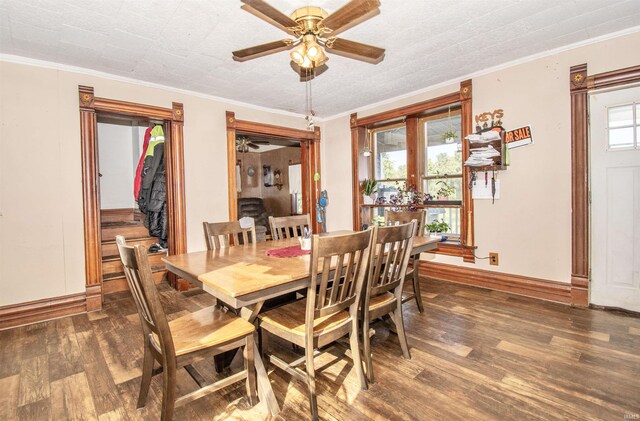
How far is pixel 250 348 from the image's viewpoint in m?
1.70

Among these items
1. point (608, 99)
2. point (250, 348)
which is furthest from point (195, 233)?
point (608, 99)

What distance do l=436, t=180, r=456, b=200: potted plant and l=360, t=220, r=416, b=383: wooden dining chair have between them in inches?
90.9

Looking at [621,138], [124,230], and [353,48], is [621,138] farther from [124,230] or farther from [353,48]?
[124,230]

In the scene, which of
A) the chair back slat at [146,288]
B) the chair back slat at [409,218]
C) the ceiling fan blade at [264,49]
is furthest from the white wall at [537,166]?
the chair back slat at [146,288]

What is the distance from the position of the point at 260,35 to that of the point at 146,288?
87.1 inches

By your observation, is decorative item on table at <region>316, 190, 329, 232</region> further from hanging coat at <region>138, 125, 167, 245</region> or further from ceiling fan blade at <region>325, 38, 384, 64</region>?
ceiling fan blade at <region>325, 38, 384, 64</region>

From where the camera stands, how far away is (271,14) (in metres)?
1.82

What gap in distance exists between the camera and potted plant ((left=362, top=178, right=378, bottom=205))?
484 cm

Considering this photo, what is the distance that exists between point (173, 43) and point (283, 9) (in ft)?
3.65

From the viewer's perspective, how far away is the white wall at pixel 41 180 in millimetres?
2885

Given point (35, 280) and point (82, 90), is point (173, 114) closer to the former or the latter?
point (82, 90)

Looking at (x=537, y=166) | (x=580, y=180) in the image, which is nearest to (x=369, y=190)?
(x=537, y=166)

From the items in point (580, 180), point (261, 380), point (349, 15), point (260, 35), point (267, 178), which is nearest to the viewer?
point (261, 380)

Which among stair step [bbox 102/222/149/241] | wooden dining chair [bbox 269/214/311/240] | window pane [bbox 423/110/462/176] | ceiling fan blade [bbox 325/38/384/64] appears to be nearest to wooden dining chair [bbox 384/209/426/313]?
wooden dining chair [bbox 269/214/311/240]
